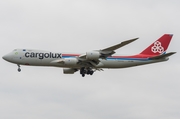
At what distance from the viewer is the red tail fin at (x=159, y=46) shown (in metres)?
61.4

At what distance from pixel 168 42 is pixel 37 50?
24.5 meters

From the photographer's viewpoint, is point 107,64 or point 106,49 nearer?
point 106,49

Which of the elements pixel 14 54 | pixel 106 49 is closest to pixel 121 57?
pixel 106 49

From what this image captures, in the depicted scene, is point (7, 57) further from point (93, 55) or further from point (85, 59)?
point (93, 55)

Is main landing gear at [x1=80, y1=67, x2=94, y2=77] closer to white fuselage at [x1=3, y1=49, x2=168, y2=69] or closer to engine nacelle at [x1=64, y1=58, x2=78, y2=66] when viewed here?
white fuselage at [x1=3, y1=49, x2=168, y2=69]

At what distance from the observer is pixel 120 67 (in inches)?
2315

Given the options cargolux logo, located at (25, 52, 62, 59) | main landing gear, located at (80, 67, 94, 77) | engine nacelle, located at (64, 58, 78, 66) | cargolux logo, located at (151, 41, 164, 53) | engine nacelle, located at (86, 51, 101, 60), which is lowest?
main landing gear, located at (80, 67, 94, 77)

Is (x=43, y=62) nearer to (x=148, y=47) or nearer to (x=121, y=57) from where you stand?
(x=121, y=57)

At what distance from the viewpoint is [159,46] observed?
205 feet

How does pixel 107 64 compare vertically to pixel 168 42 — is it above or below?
below

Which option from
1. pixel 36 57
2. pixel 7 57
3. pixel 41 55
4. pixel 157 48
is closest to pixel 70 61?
pixel 41 55

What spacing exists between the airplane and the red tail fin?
2.33 ft

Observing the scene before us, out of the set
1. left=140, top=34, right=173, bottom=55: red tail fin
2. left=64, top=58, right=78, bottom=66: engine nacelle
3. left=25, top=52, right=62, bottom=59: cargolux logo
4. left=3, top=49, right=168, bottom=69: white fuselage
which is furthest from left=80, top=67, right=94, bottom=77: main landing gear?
left=140, top=34, right=173, bottom=55: red tail fin

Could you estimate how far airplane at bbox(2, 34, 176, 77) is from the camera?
5375 cm
